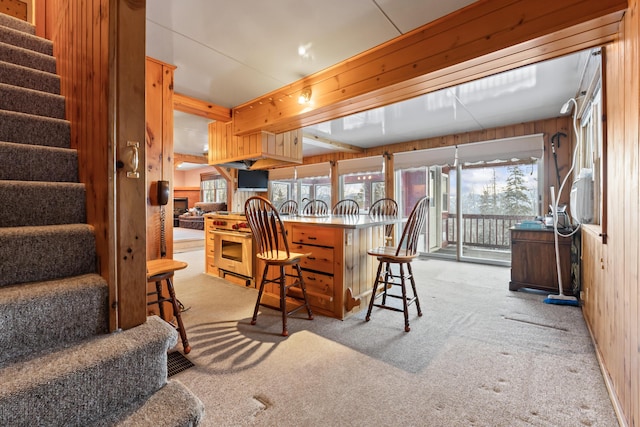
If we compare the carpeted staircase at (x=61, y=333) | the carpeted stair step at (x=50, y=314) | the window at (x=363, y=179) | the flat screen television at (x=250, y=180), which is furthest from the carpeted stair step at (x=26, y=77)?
the window at (x=363, y=179)

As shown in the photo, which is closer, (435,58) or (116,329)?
(116,329)

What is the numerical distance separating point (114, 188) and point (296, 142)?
360 cm

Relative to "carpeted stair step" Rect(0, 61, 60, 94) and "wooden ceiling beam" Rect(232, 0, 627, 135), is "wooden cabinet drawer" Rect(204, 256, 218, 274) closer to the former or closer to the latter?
"wooden ceiling beam" Rect(232, 0, 627, 135)

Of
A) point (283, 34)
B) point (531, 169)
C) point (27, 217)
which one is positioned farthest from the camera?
point (531, 169)

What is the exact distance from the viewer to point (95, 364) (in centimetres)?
85

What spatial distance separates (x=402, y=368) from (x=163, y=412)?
4.78 ft

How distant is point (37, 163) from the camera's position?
140 cm

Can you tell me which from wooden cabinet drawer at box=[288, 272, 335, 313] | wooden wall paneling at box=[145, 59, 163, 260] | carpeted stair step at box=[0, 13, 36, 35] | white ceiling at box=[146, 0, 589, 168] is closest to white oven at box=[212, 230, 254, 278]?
wooden cabinet drawer at box=[288, 272, 335, 313]

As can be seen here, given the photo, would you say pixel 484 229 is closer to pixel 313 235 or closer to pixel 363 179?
pixel 363 179

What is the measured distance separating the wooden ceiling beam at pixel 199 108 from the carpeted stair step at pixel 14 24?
1.26 meters

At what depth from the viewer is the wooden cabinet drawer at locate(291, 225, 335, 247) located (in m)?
2.69

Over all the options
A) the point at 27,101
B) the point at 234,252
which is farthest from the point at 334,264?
the point at 27,101

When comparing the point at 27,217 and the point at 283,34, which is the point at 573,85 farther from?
the point at 27,217

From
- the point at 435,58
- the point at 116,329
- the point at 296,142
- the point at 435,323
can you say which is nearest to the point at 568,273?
the point at 435,323
